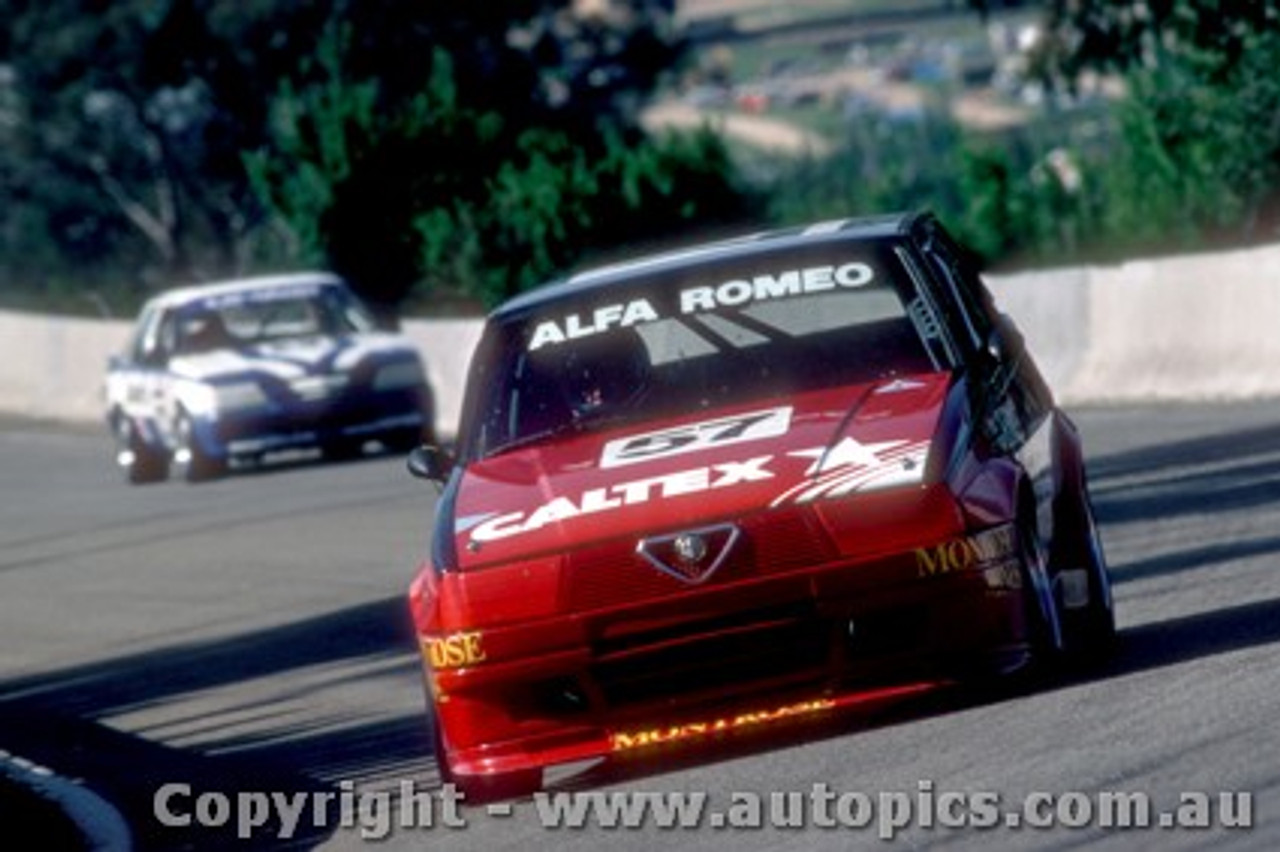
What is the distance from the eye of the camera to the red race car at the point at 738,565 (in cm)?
1058

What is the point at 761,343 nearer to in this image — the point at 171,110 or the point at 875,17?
the point at 171,110

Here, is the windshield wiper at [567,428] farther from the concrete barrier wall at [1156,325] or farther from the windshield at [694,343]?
the concrete barrier wall at [1156,325]

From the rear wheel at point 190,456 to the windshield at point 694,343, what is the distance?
61.2 ft

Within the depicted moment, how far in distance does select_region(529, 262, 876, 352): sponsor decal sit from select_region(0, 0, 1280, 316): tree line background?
23892 millimetres

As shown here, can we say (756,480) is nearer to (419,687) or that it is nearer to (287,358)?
(419,687)

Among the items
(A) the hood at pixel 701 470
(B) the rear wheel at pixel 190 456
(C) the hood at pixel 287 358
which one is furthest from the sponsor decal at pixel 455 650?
(B) the rear wheel at pixel 190 456

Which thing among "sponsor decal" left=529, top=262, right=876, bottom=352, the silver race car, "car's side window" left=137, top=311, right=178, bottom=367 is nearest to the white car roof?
the silver race car

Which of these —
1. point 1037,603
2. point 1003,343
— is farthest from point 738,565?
point 1003,343

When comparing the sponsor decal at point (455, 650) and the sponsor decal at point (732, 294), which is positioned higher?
the sponsor decal at point (732, 294)

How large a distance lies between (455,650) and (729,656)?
0.81 metres

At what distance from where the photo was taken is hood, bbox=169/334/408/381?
100.0 ft

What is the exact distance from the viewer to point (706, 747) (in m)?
11.5

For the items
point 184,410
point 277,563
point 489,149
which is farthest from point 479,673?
point 489,149

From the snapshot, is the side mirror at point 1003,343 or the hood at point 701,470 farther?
the side mirror at point 1003,343
